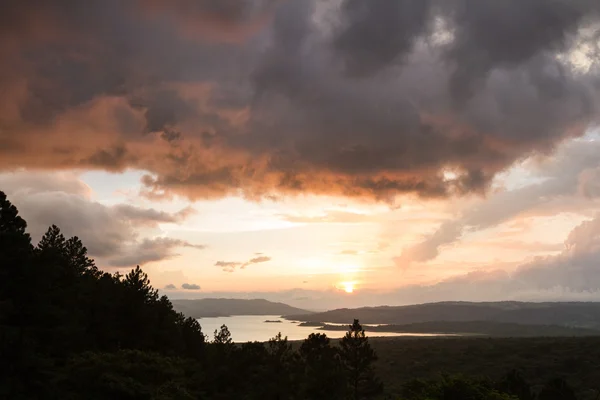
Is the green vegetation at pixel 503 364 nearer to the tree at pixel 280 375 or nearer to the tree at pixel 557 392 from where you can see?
the tree at pixel 557 392

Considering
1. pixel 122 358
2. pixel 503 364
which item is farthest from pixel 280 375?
pixel 503 364

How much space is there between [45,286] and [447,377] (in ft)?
80.3

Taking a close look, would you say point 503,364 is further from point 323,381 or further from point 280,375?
point 280,375

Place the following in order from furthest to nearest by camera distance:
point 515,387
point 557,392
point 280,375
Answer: point 515,387 → point 557,392 → point 280,375

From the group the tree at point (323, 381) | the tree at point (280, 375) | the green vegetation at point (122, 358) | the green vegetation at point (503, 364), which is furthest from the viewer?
the green vegetation at point (503, 364)

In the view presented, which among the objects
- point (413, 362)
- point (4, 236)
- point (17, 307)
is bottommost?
point (413, 362)

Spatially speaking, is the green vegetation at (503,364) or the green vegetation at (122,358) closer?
the green vegetation at (122,358)

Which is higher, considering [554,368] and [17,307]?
[17,307]

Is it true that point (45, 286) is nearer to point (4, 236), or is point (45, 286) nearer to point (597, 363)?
point (4, 236)

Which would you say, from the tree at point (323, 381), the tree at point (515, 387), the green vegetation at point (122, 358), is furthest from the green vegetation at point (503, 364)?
the tree at point (323, 381)

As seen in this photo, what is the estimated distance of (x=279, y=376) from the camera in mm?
31000

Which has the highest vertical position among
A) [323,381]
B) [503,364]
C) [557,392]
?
[323,381]

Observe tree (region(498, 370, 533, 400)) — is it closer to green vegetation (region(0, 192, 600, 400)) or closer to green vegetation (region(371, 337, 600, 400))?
green vegetation (region(0, 192, 600, 400))

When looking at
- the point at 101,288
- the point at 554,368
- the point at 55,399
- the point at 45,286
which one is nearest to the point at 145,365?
the point at 55,399
